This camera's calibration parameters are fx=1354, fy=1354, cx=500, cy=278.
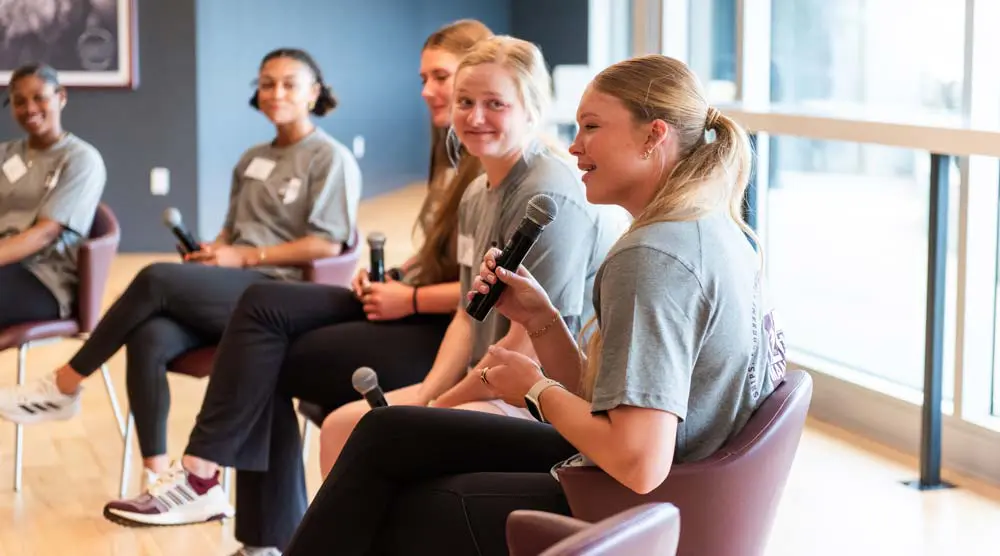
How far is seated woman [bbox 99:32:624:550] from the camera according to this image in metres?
2.70

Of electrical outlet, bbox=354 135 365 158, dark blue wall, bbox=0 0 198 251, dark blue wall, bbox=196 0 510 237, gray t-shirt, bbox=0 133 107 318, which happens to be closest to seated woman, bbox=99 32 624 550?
gray t-shirt, bbox=0 133 107 318

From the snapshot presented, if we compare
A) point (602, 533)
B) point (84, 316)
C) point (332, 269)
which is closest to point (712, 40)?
point (332, 269)

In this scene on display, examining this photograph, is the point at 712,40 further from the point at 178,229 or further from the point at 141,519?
the point at 141,519

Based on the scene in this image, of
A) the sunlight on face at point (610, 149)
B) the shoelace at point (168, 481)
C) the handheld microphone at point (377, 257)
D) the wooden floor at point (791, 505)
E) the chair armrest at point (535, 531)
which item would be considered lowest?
the wooden floor at point (791, 505)

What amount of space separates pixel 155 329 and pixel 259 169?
764 millimetres

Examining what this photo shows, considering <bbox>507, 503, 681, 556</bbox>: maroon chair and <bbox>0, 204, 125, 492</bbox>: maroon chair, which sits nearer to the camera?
<bbox>507, 503, 681, 556</bbox>: maroon chair

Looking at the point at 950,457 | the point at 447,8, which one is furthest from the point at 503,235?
the point at 447,8

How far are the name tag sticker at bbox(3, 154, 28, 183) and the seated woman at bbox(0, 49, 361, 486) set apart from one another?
0.81 metres

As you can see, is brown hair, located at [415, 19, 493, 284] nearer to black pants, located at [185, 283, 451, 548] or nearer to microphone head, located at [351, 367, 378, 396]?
black pants, located at [185, 283, 451, 548]

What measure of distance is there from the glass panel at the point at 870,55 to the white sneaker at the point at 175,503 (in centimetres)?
222

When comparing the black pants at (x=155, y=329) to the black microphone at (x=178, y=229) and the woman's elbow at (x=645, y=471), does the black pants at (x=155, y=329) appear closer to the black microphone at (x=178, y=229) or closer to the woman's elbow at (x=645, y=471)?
the black microphone at (x=178, y=229)

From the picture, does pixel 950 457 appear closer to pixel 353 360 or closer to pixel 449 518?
pixel 353 360

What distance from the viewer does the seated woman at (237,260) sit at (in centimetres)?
Result: 370

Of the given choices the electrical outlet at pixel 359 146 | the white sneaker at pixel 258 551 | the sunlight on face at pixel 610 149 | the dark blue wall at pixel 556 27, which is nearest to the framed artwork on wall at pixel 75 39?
the electrical outlet at pixel 359 146
